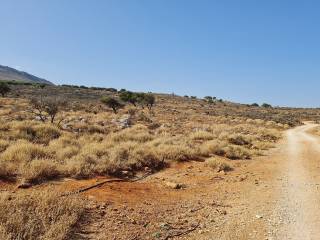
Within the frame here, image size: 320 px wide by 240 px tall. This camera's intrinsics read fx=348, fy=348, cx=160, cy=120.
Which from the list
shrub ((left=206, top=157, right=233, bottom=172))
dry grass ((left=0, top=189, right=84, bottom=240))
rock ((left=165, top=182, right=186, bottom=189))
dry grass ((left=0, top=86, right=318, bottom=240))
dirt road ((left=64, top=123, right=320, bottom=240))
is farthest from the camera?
shrub ((left=206, top=157, right=233, bottom=172))

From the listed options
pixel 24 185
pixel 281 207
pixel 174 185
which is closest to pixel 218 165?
pixel 174 185

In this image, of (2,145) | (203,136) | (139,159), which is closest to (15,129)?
(2,145)

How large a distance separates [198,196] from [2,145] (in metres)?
8.50

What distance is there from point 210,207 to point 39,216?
4205 mm

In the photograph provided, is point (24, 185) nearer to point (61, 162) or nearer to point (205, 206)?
point (61, 162)

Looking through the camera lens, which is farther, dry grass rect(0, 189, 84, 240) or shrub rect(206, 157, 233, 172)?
shrub rect(206, 157, 233, 172)

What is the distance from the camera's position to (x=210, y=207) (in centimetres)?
884

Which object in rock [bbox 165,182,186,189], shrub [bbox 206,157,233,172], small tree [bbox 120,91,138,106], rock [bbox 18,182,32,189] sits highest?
small tree [bbox 120,91,138,106]

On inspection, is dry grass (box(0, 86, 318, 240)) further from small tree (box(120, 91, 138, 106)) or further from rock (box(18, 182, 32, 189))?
small tree (box(120, 91, 138, 106))

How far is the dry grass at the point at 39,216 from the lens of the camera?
6047mm

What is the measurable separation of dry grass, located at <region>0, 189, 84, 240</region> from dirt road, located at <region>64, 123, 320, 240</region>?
1.38 ft

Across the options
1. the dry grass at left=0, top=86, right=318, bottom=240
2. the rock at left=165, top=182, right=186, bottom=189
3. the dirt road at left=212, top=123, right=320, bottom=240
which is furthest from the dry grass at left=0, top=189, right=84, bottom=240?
the rock at left=165, top=182, right=186, bottom=189

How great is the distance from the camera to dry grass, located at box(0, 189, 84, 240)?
605cm

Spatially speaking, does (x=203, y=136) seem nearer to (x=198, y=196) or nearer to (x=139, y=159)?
(x=139, y=159)
